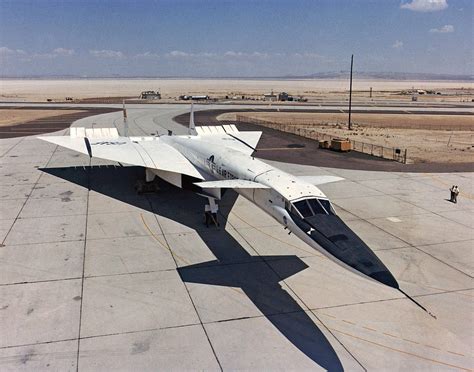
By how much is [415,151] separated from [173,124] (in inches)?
1437

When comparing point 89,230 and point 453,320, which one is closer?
point 453,320

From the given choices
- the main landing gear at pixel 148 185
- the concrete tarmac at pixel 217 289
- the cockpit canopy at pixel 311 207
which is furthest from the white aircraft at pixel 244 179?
the concrete tarmac at pixel 217 289

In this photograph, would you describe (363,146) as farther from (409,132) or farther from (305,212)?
(305,212)

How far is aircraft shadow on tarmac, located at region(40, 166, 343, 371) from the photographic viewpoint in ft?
38.5

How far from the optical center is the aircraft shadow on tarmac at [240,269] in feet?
38.5

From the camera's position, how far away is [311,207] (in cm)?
1380

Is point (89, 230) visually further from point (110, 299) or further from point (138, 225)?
point (110, 299)

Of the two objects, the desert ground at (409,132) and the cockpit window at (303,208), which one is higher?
the cockpit window at (303,208)

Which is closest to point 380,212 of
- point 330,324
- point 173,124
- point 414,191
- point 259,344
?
point 414,191

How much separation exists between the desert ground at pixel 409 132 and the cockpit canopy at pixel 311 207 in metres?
27.4

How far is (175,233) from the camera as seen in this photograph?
1938 centimetres

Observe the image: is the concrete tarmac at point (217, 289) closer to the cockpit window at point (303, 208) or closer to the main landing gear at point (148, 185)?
the main landing gear at point (148, 185)

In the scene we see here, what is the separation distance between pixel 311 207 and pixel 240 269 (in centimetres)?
400

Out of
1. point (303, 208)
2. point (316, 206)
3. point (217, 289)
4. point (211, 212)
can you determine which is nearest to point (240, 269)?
point (217, 289)
